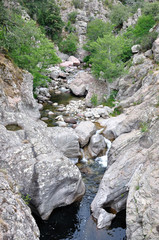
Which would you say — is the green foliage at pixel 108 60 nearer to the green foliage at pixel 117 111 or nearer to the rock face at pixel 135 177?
the green foliage at pixel 117 111

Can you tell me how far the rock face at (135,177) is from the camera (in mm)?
8898


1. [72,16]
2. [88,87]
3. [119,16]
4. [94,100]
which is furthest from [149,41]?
[72,16]

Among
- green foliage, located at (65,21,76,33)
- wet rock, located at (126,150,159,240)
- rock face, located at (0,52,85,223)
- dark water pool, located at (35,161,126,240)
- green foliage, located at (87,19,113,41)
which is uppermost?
green foliage, located at (87,19,113,41)

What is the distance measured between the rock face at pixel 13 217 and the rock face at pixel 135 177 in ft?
15.9

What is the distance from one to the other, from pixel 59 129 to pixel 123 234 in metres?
9.61

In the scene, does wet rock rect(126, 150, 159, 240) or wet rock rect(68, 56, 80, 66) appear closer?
wet rock rect(126, 150, 159, 240)

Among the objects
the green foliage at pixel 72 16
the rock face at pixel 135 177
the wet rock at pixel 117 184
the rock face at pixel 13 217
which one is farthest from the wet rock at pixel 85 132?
the green foliage at pixel 72 16

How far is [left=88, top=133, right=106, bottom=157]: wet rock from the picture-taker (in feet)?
57.5

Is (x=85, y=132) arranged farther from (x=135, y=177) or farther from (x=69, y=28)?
(x=69, y=28)

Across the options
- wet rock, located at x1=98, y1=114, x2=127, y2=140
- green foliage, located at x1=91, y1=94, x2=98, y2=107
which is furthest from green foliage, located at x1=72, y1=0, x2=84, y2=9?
wet rock, located at x1=98, y1=114, x2=127, y2=140

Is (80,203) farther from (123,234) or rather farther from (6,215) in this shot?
(6,215)

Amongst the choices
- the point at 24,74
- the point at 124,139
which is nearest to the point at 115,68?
the point at 24,74

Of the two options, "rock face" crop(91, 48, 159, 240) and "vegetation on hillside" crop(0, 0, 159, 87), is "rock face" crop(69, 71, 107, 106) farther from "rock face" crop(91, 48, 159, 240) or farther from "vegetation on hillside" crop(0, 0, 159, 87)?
"rock face" crop(91, 48, 159, 240)

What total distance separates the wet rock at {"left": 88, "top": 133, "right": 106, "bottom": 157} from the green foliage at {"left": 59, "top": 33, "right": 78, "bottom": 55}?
143ft
